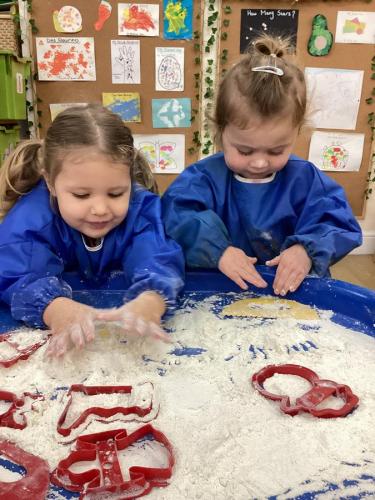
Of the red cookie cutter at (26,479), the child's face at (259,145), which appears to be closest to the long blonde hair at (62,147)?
the child's face at (259,145)

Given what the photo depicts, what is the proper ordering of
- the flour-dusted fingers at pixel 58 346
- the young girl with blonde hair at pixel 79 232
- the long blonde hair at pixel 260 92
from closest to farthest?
the flour-dusted fingers at pixel 58 346 < the young girl with blonde hair at pixel 79 232 < the long blonde hair at pixel 260 92

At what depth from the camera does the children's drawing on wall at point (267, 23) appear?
2443mm

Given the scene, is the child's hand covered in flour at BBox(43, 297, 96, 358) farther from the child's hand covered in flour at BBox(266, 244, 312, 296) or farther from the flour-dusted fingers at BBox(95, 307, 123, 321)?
the child's hand covered in flour at BBox(266, 244, 312, 296)

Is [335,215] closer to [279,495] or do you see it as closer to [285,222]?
[285,222]

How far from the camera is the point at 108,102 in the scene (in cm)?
254

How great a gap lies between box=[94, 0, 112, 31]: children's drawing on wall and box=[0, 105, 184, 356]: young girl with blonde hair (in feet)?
5.08

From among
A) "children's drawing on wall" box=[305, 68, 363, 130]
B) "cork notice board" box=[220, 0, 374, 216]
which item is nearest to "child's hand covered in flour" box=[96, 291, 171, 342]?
"cork notice board" box=[220, 0, 374, 216]

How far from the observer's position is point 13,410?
0.68 metres

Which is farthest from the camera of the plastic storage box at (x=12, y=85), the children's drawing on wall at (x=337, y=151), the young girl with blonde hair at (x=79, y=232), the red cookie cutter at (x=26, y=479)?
the children's drawing on wall at (x=337, y=151)

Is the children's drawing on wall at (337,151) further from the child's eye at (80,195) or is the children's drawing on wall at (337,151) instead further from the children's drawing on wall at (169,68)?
the child's eye at (80,195)

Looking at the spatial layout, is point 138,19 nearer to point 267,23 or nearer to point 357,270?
point 267,23

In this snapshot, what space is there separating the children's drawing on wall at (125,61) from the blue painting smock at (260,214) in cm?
146

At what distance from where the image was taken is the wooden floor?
2.42m

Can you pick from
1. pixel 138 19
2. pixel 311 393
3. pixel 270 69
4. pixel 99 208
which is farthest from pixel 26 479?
pixel 138 19
